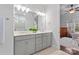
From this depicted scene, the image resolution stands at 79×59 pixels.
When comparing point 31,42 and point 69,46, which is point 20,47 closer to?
point 31,42

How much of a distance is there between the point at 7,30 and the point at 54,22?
666 mm

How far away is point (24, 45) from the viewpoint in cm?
221

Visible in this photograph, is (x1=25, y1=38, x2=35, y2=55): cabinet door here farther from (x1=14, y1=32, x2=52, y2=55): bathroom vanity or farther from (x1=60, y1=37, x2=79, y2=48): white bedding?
(x1=60, y1=37, x2=79, y2=48): white bedding

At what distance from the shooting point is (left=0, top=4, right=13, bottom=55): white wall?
2176mm

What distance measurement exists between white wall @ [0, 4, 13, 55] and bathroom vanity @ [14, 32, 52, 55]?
0.24 ft

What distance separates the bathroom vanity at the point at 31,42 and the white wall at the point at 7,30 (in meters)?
0.07

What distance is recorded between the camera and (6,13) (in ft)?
7.18

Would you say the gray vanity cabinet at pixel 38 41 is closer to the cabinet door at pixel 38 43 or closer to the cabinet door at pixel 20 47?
the cabinet door at pixel 38 43

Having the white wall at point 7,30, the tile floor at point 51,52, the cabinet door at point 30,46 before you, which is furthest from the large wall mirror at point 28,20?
the tile floor at point 51,52

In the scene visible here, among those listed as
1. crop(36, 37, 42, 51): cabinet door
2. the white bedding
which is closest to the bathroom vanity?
crop(36, 37, 42, 51): cabinet door

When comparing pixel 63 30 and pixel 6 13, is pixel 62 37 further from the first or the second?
pixel 6 13

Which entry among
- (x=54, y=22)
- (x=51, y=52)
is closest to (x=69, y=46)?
(x=51, y=52)
